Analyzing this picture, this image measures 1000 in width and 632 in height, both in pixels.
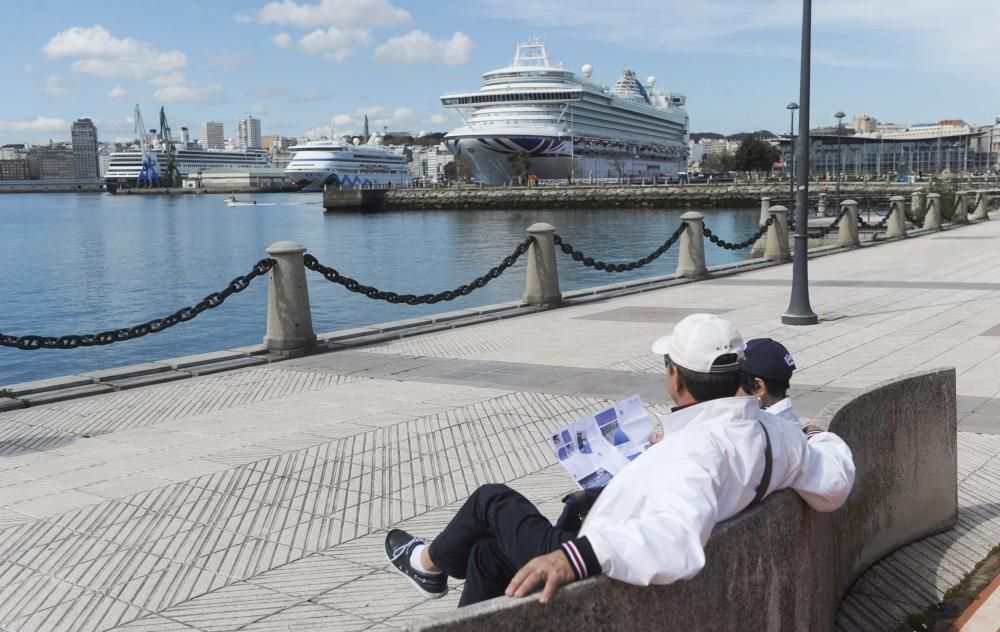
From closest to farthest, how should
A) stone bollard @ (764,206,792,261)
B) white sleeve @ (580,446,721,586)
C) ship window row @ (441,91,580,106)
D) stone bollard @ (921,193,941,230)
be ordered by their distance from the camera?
white sleeve @ (580,446,721,586) < stone bollard @ (764,206,792,261) < stone bollard @ (921,193,941,230) < ship window row @ (441,91,580,106)

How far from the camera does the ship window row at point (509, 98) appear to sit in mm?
106500

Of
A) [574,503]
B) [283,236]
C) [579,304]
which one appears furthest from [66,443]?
[283,236]

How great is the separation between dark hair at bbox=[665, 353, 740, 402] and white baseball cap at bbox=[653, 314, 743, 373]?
12mm

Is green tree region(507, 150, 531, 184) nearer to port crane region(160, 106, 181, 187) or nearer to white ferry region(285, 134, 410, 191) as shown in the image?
white ferry region(285, 134, 410, 191)

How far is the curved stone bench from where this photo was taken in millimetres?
2531

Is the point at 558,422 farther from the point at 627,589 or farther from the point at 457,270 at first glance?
the point at 457,270

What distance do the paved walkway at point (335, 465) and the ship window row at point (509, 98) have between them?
95.9 meters

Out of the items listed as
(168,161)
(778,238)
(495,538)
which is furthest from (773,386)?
(168,161)

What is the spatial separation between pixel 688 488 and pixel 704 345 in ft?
1.68

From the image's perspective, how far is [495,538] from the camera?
11.2 ft

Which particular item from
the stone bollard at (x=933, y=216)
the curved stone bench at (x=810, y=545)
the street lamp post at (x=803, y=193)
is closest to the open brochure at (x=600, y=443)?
the curved stone bench at (x=810, y=545)

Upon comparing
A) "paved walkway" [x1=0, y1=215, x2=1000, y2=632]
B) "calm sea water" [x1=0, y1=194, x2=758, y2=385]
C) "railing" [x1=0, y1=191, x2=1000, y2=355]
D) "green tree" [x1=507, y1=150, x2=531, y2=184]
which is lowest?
"calm sea water" [x1=0, y1=194, x2=758, y2=385]

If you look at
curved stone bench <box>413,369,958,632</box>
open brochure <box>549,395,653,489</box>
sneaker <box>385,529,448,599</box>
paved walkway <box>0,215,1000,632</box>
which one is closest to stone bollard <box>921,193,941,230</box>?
paved walkway <box>0,215,1000,632</box>

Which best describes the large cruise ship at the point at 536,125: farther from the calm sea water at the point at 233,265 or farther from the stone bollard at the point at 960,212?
the stone bollard at the point at 960,212
